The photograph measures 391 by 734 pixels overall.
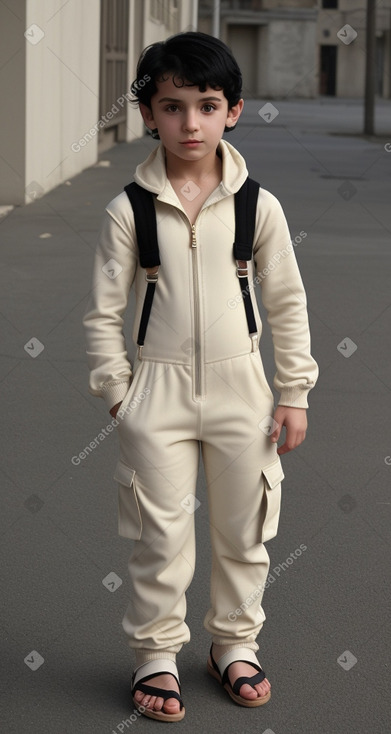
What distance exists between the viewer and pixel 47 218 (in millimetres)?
12164

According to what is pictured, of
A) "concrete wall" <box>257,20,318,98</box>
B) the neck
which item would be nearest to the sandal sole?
the neck

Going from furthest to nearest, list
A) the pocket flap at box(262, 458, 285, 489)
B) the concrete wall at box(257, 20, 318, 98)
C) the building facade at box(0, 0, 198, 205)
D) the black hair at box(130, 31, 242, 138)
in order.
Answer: the concrete wall at box(257, 20, 318, 98), the building facade at box(0, 0, 198, 205), the pocket flap at box(262, 458, 285, 489), the black hair at box(130, 31, 242, 138)

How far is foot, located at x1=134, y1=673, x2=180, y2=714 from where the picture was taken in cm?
309

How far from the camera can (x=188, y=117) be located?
2.84m

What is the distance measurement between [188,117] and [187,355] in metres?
0.56

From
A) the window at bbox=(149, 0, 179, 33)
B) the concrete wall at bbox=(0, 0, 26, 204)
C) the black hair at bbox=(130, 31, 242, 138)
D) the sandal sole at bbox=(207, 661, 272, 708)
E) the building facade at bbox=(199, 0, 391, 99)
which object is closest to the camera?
the black hair at bbox=(130, 31, 242, 138)

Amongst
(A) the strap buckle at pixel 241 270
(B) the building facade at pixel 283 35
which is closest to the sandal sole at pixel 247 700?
(A) the strap buckle at pixel 241 270

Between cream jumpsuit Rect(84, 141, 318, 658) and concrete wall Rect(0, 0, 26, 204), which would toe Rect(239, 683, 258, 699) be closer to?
cream jumpsuit Rect(84, 141, 318, 658)

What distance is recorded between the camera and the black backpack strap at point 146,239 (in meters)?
2.93

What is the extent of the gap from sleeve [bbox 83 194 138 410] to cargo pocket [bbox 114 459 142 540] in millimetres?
173

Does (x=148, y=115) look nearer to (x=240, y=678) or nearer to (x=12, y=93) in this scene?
(x=240, y=678)

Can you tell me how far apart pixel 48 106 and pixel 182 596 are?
11.6m

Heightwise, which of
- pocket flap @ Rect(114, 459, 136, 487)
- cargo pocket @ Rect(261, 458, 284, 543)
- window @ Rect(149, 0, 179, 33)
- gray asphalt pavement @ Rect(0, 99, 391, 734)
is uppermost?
pocket flap @ Rect(114, 459, 136, 487)

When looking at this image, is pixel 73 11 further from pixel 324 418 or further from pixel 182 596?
pixel 182 596
